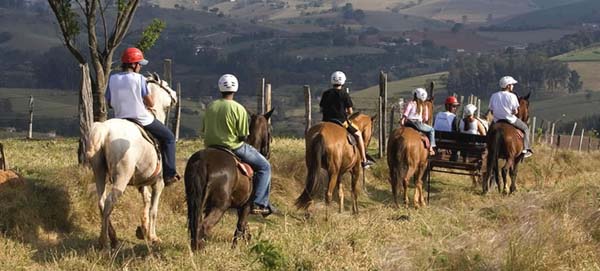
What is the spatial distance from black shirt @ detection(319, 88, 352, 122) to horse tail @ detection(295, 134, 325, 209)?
0.98 metres

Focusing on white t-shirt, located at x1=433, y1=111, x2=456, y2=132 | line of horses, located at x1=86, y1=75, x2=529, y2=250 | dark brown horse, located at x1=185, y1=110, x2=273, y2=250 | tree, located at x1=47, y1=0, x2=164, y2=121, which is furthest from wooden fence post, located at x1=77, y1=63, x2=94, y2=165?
white t-shirt, located at x1=433, y1=111, x2=456, y2=132

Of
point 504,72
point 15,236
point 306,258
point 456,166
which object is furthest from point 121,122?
point 504,72

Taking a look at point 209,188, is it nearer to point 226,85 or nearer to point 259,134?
point 226,85

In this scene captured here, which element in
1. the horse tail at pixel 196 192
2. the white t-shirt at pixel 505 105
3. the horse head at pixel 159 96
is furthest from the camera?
the white t-shirt at pixel 505 105

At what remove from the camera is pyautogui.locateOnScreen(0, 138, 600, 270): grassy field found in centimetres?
894

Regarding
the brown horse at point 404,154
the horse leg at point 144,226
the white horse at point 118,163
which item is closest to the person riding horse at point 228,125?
the white horse at point 118,163

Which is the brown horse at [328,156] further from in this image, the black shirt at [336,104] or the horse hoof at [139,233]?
the horse hoof at [139,233]

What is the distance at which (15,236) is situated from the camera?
10609 mm

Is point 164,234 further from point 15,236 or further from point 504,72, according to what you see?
point 504,72

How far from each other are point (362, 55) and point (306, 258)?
561 feet

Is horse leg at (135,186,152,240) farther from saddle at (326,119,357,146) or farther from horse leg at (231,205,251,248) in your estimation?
saddle at (326,119,357,146)

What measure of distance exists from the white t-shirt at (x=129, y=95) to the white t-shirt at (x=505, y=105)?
30.8 ft

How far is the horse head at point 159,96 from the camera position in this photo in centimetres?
1127

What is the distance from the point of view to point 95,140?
9820 mm
